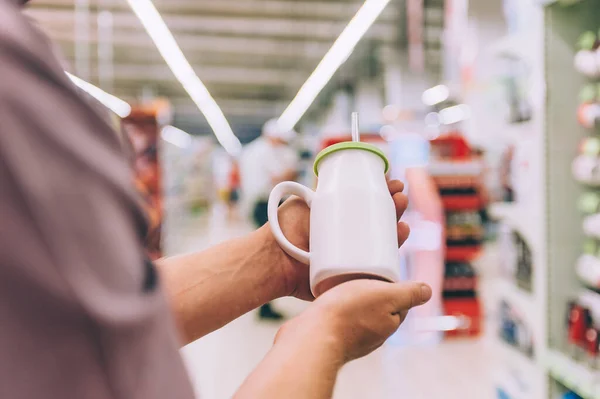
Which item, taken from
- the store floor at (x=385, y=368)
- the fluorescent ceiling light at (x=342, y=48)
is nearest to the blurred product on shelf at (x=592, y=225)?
the store floor at (x=385, y=368)

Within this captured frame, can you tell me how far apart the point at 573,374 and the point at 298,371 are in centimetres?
158

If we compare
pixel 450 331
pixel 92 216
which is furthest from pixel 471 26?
pixel 92 216

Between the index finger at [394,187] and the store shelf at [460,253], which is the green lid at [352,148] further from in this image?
the store shelf at [460,253]

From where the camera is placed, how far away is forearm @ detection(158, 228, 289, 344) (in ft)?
3.47

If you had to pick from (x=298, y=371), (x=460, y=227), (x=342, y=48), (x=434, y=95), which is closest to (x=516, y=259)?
(x=298, y=371)

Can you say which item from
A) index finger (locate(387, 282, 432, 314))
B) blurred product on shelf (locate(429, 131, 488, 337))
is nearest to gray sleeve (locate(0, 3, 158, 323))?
index finger (locate(387, 282, 432, 314))

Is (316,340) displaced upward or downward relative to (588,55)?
downward

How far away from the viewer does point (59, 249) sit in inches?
16.6

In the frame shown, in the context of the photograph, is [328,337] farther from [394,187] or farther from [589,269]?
[589,269]

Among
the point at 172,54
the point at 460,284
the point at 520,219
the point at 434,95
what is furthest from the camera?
the point at 434,95

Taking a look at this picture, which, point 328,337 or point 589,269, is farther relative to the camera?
point 589,269

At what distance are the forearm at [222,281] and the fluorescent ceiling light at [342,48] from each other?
266 inches

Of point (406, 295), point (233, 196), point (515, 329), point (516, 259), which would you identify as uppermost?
point (406, 295)

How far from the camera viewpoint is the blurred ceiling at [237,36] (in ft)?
31.7
